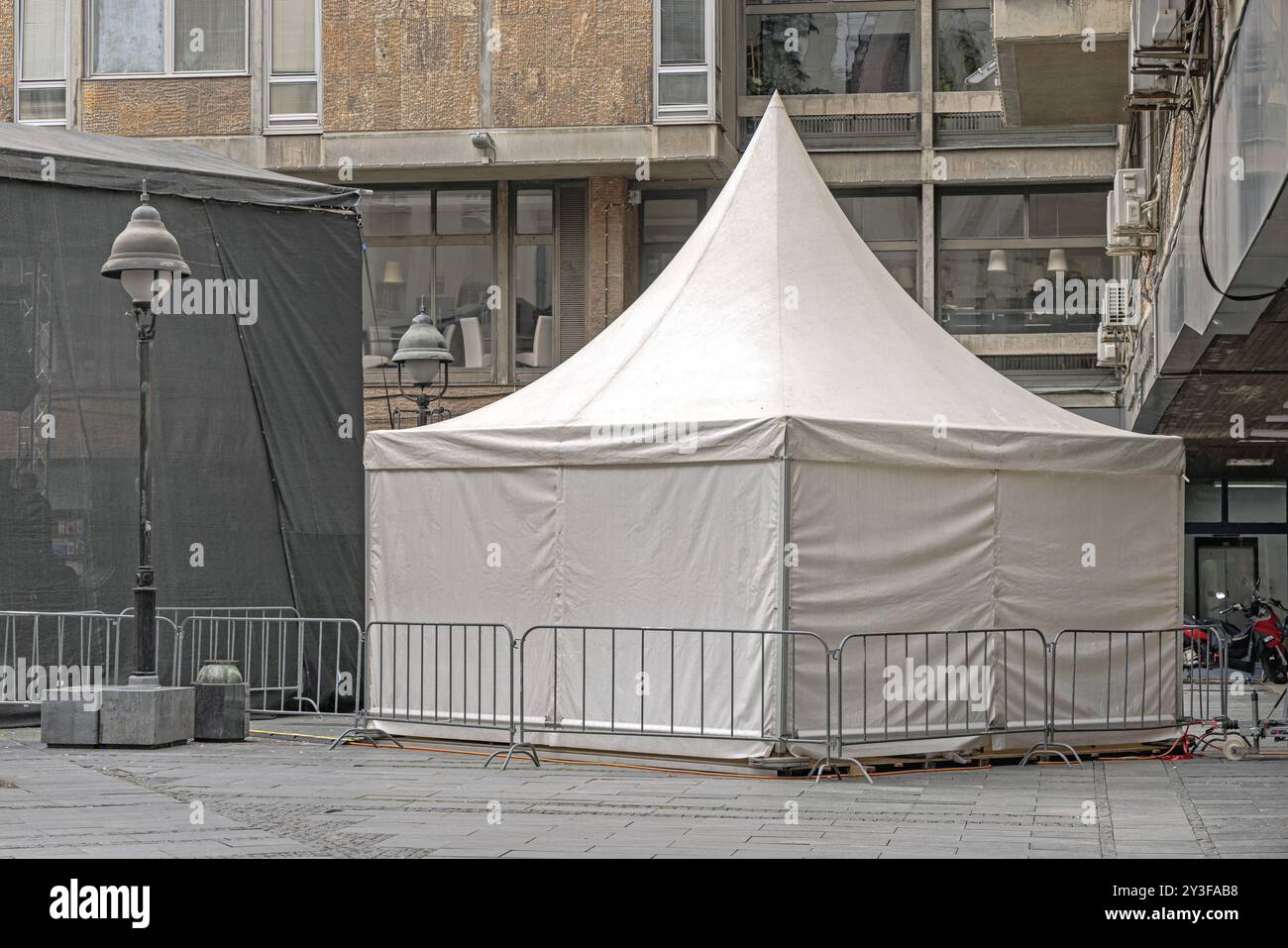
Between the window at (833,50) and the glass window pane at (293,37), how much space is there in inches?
335

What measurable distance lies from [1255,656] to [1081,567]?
13804 millimetres

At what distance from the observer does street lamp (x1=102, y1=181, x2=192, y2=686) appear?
13.6 meters

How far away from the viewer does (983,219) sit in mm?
34312

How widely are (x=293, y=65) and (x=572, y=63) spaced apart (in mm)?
5128

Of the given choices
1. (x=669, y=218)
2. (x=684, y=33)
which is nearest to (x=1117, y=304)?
(x=684, y=33)

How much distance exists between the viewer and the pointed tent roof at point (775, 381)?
12.9 m

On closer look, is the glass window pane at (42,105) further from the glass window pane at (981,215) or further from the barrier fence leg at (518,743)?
the barrier fence leg at (518,743)

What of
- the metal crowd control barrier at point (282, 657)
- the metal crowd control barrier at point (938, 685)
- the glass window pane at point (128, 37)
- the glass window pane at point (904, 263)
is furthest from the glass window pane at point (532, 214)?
the metal crowd control barrier at point (938, 685)

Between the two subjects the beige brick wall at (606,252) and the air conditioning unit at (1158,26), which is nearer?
the air conditioning unit at (1158,26)

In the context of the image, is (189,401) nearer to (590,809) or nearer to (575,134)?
(590,809)
